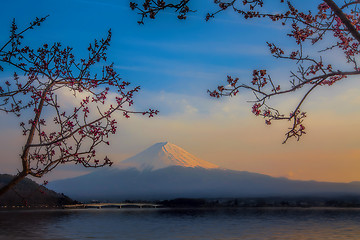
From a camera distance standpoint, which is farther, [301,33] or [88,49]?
[301,33]

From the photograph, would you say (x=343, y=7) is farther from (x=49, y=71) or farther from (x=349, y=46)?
(x=49, y=71)

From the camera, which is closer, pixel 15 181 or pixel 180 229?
pixel 15 181

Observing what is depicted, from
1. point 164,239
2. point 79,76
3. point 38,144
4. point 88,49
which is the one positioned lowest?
point 164,239

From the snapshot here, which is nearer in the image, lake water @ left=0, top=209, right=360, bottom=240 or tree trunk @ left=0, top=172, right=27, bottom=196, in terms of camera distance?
tree trunk @ left=0, top=172, right=27, bottom=196

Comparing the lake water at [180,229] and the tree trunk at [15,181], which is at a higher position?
the tree trunk at [15,181]

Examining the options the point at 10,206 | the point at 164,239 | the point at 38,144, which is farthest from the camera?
the point at 10,206

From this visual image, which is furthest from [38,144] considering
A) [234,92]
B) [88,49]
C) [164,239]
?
[164,239]

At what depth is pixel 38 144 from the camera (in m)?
9.09

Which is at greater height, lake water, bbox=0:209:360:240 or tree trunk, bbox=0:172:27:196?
tree trunk, bbox=0:172:27:196

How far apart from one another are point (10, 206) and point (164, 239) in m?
128

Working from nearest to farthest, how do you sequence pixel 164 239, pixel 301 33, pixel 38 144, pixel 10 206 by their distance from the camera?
pixel 38 144 → pixel 301 33 → pixel 164 239 → pixel 10 206

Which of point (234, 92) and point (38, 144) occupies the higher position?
point (234, 92)

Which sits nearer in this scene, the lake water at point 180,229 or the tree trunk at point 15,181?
the tree trunk at point 15,181

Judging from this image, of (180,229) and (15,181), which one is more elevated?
(15,181)
